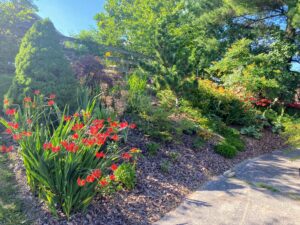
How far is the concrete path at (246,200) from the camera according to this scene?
286 centimetres

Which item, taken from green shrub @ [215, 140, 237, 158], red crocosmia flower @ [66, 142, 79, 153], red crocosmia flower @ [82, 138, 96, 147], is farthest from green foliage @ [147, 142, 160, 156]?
red crocosmia flower @ [66, 142, 79, 153]

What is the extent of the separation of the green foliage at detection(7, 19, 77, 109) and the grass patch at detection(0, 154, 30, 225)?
1.41m

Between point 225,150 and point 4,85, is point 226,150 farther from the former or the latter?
point 4,85

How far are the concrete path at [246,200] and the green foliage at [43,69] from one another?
2633 millimetres

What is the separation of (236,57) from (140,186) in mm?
6667

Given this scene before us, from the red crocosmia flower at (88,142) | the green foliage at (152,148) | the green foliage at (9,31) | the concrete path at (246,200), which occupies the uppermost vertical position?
the green foliage at (9,31)

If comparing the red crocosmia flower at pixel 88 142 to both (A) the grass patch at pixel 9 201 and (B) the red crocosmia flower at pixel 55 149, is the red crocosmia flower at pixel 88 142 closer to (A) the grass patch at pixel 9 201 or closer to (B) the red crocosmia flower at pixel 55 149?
(B) the red crocosmia flower at pixel 55 149

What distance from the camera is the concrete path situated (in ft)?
9.37

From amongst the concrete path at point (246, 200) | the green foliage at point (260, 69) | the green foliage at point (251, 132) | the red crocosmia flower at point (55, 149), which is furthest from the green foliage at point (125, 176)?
the green foliage at point (260, 69)

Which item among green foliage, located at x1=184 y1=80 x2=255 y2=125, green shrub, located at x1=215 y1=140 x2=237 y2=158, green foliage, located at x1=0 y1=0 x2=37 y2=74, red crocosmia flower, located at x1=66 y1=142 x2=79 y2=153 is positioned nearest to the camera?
red crocosmia flower, located at x1=66 y1=142 x2=79 y2=153

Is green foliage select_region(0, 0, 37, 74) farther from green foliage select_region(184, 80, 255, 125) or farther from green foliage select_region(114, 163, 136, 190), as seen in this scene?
green foliage select_region(184, 80, 255, 125)

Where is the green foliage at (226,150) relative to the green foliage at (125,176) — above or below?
above

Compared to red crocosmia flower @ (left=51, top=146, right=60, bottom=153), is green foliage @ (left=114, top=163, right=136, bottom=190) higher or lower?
lower

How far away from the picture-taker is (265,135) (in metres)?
6.55
